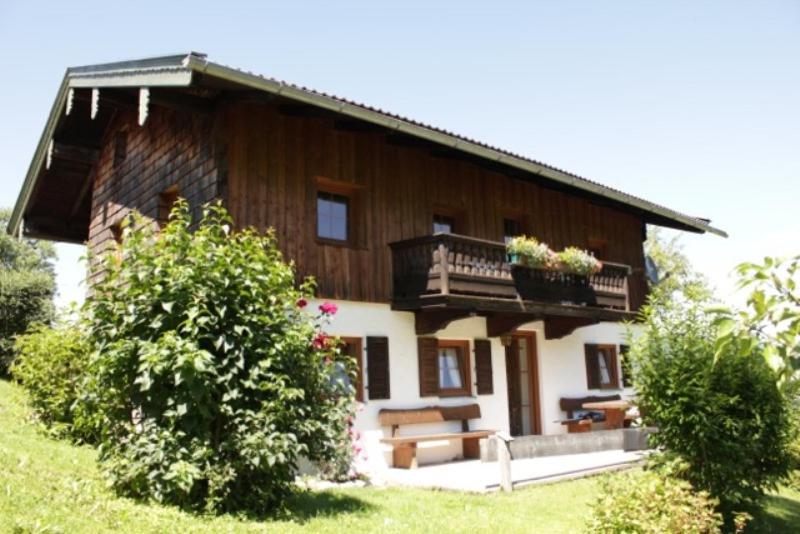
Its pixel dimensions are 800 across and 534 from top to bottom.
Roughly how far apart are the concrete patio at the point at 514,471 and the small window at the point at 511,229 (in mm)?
5213

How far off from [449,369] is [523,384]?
8.57 ft

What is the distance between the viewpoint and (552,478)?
9.66m

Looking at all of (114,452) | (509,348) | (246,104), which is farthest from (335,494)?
(509,348)

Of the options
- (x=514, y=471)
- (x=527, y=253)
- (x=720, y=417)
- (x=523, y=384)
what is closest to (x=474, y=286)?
(x=527, y=253)

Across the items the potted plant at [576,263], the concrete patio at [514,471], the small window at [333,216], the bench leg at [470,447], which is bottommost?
the concrete patio at [514,471]

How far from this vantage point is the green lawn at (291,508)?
5180 millimetres

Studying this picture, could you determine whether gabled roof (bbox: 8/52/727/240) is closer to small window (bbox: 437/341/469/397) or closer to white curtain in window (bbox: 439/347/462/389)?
small window (bbox: 437/341/469/397)

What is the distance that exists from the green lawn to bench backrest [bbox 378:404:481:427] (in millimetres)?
2818

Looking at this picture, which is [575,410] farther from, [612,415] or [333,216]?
[333,216]

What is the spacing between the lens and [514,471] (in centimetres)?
1046

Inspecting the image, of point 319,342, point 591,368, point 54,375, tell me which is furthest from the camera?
point 591,368

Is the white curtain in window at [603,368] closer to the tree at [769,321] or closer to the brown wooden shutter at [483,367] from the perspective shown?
the brown wooden shutter at [483,367]

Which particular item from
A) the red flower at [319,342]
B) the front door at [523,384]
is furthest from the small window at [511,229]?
the red flower at [319,342]

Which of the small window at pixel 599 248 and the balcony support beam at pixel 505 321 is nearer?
the balcony support beam at pixel 505 321
